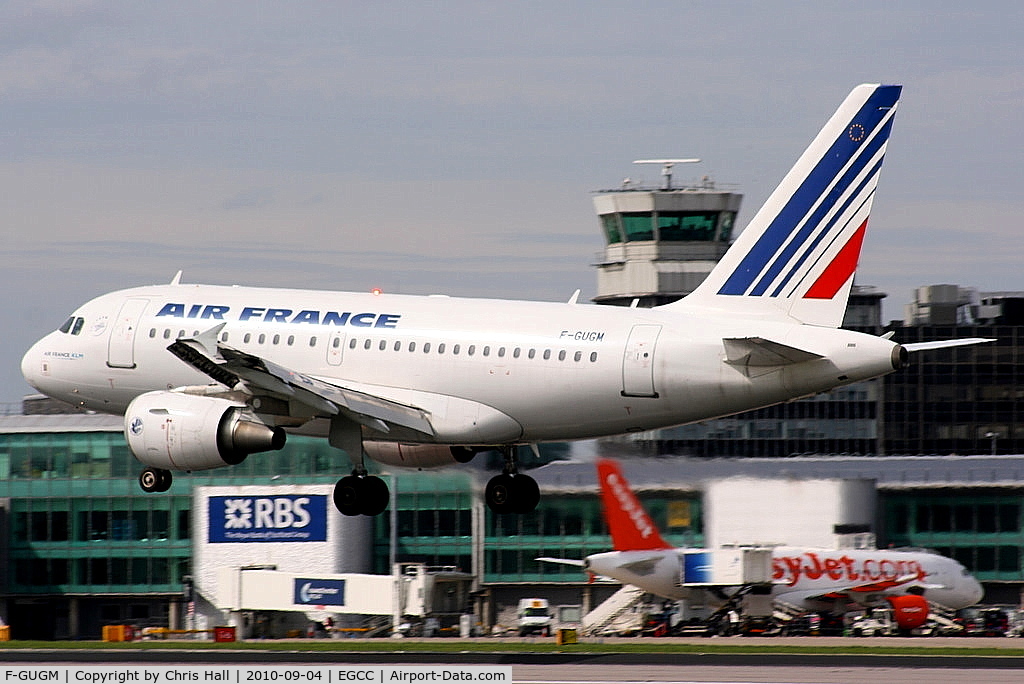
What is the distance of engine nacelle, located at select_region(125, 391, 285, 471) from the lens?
Answer: 43.5m

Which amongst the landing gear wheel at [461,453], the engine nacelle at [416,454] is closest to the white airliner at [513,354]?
the engine nacelle at [416,454]

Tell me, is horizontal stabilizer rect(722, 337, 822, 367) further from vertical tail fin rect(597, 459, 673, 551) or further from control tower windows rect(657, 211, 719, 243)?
control tower windows rect(657, 211, 719, 243)

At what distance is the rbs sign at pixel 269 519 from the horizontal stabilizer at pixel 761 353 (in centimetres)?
4172

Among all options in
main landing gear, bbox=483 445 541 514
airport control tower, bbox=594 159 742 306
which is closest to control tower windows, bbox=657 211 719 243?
airport control tower, bbox=594 159 742 306

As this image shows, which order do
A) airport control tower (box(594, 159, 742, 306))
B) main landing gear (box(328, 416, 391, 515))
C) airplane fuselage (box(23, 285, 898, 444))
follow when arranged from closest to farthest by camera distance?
airplane fuselage (box(23, 285, 898, 444)), main landing gear (box(328, 416, 391, 515)), airport control tower (box(594, 159, 742, 306))

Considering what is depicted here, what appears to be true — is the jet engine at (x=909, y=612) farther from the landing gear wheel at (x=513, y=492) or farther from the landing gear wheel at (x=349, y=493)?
the landing gear wheel at (x=349, y=493)

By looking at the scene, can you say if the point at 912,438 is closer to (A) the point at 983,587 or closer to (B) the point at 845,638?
(A) the point at 983,587

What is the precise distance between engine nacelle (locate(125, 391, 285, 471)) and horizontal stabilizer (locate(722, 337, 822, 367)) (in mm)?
12181

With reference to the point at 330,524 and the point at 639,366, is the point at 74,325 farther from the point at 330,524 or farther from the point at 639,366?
the point at 330,524

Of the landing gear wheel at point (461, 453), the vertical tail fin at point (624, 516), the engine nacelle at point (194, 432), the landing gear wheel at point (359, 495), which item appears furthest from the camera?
the vertical tail fin at point (624, 516)

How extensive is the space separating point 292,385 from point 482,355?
16.3ft

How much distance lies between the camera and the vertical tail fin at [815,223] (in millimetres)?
42594

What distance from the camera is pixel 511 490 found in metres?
47.2

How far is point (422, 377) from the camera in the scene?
4412cm
